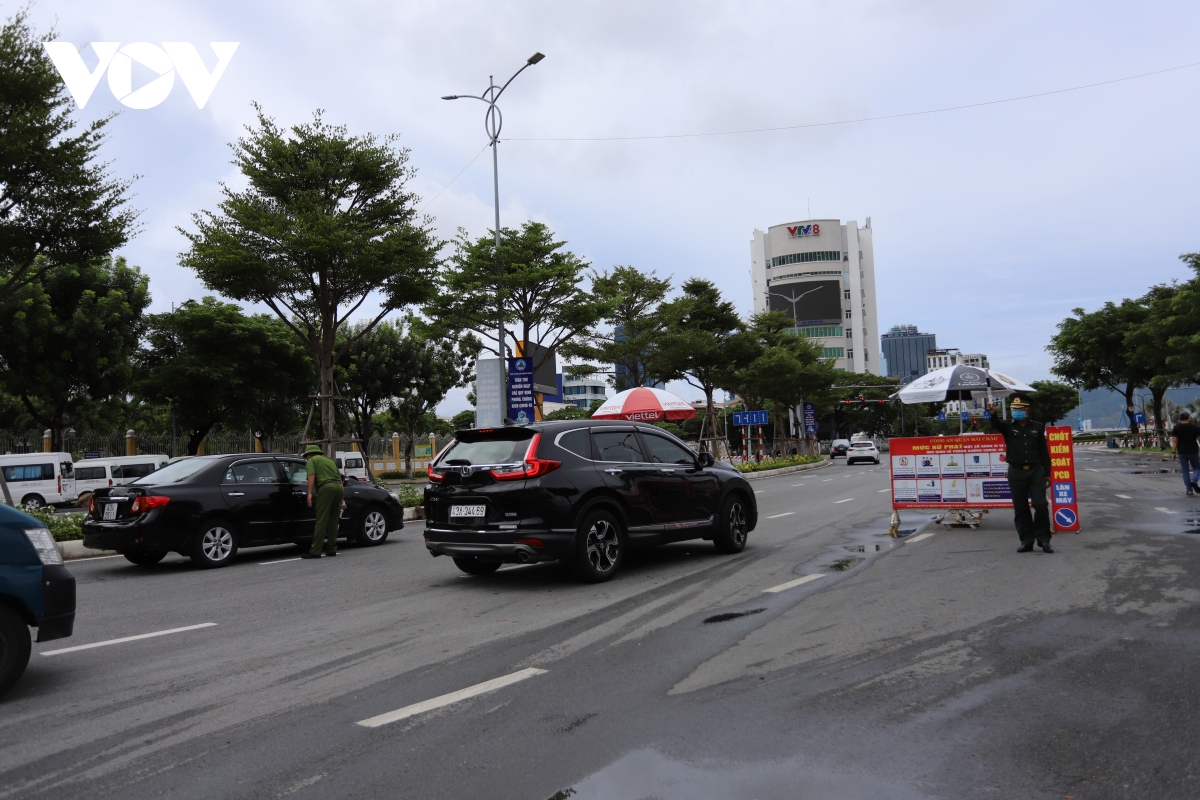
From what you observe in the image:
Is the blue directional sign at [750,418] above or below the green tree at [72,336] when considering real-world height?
below

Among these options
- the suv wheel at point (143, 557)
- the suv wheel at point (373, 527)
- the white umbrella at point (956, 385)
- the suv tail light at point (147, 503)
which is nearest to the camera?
the suv tail light at point (147, 503)

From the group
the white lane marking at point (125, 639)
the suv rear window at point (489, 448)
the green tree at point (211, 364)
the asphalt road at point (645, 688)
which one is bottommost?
the asphalt road at point (645, 688)

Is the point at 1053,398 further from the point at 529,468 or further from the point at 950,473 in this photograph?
the point at 529,468

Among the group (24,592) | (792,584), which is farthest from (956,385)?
(24,592)

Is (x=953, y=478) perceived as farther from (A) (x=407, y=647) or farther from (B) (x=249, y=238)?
(B) (x=249, y=238)

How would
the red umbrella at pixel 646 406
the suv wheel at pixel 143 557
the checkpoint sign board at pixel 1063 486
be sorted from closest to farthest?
the suv wheel at pixel 143 557 → the checkpoint sign board at pixel 1063 486 → the red umbrella at pixel 646 406

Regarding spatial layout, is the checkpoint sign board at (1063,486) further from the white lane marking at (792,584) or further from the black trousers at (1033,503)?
the white lane marking at (792,584)

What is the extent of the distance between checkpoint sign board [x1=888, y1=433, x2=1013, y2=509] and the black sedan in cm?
853

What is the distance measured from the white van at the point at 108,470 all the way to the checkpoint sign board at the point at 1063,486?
27.2m

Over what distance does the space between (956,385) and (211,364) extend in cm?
2844

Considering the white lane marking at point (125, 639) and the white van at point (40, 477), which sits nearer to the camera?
the white lane marking at point (125, 639)

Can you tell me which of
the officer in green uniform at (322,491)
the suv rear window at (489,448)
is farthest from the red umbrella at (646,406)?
the suv rear window at (489,448)

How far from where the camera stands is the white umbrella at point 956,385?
15.2 metres

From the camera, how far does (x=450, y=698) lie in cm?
488
